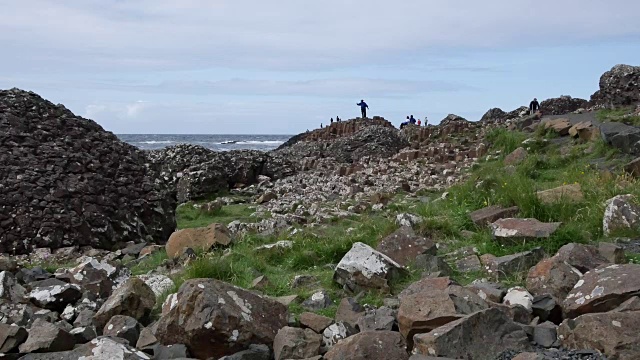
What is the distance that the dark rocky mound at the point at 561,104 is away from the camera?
1014 inches

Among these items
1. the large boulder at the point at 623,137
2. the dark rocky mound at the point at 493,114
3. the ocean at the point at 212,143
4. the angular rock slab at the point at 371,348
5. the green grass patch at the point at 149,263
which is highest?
the dark rocky mound at the point at 493,114

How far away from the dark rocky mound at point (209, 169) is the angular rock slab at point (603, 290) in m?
11.2

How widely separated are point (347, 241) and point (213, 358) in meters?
2.56

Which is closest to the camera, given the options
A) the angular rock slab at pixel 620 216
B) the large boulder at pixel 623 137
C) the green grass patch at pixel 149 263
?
the angular rock slab at pixel 620 216

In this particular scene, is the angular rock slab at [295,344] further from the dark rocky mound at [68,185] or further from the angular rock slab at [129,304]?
the dark rocky mound at [68,185]

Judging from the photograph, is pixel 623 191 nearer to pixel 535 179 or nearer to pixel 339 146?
pixel 535 179

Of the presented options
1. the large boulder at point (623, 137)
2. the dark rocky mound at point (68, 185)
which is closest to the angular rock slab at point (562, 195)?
the large boulder at point (623, 137)

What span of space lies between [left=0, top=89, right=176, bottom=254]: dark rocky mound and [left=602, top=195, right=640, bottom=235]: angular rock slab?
5569 millimetres

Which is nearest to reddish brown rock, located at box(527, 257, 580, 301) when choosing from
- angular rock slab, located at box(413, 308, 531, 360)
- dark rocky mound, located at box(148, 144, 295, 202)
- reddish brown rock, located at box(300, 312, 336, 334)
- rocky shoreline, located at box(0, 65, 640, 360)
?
rocky shoreline, located at box(0, 65, 640, 360)

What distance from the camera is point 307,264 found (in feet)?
19.9

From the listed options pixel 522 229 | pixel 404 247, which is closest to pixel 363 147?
pixel 522 229

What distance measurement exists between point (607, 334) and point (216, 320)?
2.18 metres

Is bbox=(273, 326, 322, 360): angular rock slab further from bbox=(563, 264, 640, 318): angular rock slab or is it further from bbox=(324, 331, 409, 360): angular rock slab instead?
bbox=(563, 264, 640, 318): angular rock slab

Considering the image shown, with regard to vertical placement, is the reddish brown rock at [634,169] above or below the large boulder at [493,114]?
below
